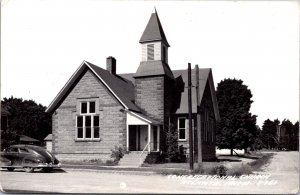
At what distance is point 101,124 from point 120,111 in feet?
5.66

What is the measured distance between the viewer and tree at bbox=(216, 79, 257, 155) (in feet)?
147

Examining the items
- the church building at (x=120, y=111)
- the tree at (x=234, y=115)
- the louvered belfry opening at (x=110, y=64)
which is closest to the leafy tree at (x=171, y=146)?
the church building at (x=120, y=111)

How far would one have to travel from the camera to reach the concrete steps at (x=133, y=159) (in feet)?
80.3

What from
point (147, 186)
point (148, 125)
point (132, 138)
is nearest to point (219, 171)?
point (147, 186)

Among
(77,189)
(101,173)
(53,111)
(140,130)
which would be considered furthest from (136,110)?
(77,189)

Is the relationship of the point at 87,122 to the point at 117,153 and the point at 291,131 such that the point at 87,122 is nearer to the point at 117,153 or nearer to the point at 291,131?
the point at 117,153

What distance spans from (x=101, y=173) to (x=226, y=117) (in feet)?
94.2

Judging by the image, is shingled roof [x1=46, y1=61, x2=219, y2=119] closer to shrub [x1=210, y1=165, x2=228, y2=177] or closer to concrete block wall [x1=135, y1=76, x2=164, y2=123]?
concrete block wall [x1=135, y1=76, x2=164, y2=123]

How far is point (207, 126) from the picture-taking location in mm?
32844

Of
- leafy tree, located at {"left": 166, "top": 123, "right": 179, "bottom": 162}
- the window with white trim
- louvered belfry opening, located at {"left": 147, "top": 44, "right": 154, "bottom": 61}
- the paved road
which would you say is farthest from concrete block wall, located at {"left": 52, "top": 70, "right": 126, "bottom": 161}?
the paved road

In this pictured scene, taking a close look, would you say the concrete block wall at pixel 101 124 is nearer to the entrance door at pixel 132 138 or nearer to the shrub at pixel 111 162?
the shrub at pixel 111 162

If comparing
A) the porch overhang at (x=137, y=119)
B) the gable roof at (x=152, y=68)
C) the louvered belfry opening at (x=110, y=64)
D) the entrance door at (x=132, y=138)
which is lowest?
the entrance door at (x=132, y=138)

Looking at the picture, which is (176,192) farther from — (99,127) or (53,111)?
(53,111)

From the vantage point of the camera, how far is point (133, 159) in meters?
24.8
